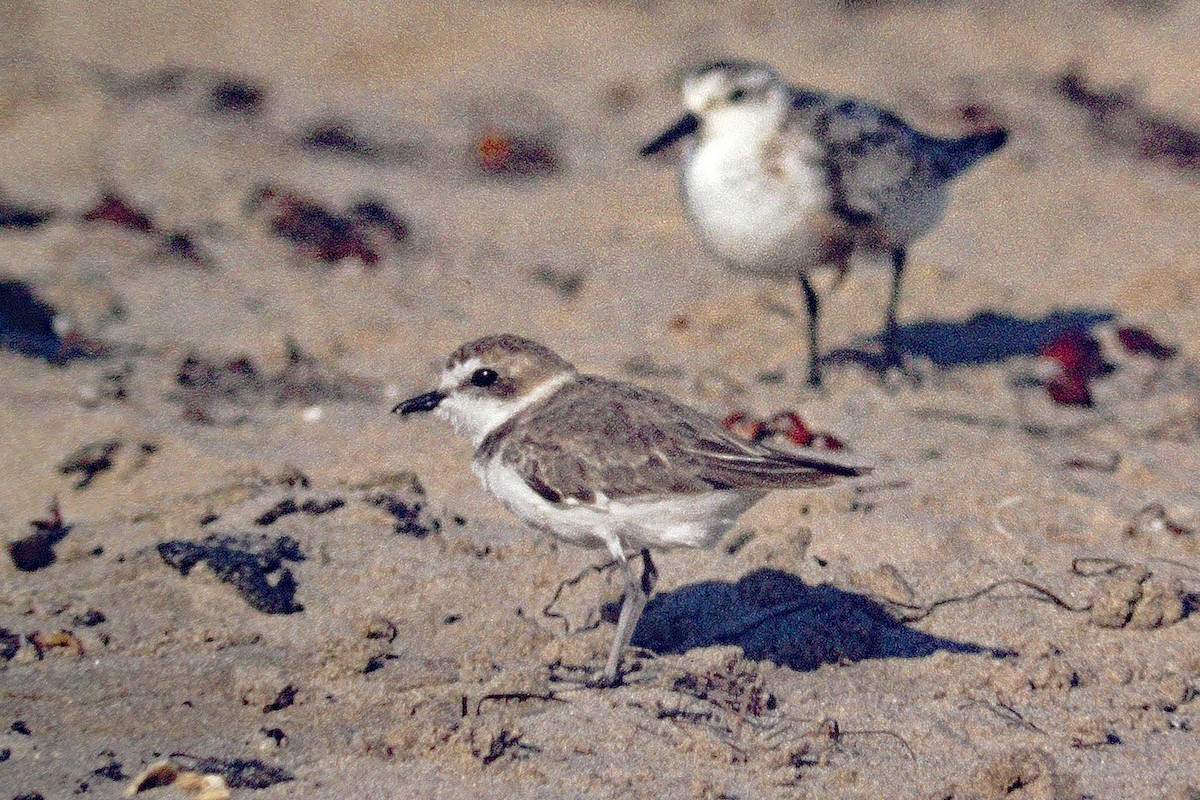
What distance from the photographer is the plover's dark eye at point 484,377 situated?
5.20 meters

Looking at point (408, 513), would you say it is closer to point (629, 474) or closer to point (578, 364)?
point (629, 474)

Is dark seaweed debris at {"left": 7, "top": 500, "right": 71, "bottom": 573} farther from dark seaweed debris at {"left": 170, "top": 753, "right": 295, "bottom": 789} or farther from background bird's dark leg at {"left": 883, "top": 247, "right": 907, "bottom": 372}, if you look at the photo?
background bird's dark leg at {"left": 883, "top": 247, "right": 907, "bottom": 372}

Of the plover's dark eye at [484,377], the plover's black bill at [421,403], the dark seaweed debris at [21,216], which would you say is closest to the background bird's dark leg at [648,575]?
the plover's dark eye at [484,377]

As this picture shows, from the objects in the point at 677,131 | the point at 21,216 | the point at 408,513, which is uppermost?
the point at 677,131

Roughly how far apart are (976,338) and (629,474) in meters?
4.56

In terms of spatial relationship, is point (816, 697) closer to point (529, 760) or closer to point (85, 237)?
point (529, 760)

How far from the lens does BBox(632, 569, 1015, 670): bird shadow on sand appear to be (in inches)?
194

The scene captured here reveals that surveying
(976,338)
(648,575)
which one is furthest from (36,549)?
(976,338)

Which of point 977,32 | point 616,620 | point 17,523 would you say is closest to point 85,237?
point 17,523

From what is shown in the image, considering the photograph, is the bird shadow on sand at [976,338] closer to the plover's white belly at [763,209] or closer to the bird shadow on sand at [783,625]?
the plover's white belly at [763,209]

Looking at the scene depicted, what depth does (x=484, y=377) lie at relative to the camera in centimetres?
520

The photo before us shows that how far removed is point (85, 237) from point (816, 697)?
6.53m

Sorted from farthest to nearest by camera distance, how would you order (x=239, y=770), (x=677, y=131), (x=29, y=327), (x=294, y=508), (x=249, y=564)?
(x=29, y=327) → (x=677, y=131) → (x=294, y=508) → (x=249, y=564) → (x=239, y=770)

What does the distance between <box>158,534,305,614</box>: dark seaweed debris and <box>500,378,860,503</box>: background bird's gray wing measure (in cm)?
100
